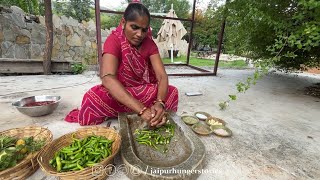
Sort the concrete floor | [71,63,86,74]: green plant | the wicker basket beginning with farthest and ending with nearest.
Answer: [71,63,86,74]: green plant < the concrete floor < the wicker basket

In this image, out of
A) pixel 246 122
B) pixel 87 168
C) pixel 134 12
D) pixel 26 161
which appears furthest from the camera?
pixel 246 122

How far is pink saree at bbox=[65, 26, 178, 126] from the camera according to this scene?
7.10ft

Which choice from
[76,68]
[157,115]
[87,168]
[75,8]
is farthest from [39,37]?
[75,8]

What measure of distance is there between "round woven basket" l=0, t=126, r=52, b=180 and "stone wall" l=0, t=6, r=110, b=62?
18.1 feet

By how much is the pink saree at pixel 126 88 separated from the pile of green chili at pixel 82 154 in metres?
0.59

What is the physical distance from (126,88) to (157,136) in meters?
0.72

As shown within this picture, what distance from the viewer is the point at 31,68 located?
502cm

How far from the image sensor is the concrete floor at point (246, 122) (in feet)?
5.55

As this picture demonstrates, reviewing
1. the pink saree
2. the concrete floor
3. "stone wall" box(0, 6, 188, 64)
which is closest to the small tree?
"stone wall" box(0, 6, 188, 64)

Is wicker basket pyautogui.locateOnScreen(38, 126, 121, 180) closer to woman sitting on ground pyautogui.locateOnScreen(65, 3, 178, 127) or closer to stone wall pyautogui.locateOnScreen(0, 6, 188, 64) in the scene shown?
woman sitting on ground pyautogui.locateOnScreen(65, 3, 178, 127)

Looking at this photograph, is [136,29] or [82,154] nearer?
[82,154]

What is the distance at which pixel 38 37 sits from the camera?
6273 millimetres

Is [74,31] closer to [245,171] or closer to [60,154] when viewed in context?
[60,154]

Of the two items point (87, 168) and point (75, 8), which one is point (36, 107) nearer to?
point (87, 168)
